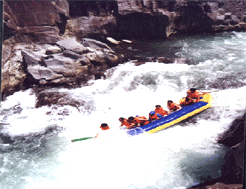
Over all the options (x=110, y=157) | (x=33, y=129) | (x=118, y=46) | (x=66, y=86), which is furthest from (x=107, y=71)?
(x=110, y=157)

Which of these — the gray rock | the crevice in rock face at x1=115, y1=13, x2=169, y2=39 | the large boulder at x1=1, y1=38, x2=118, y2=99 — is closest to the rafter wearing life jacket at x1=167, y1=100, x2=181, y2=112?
the large boulder at x1=1, y1=38, x2=118, y2=99

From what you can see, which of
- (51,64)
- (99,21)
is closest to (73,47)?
(51,64)

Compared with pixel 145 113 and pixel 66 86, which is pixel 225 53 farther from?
pixel 66 86

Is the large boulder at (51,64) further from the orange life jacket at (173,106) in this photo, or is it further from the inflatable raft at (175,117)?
the inflatable raft at (175,117)

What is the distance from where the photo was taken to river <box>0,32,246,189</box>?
12.8ft

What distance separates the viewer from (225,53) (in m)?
9.59

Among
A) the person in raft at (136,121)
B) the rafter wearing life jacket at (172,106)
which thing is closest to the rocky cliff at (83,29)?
the rafter wearing life jacket at (172,106)

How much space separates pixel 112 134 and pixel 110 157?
0.52 m

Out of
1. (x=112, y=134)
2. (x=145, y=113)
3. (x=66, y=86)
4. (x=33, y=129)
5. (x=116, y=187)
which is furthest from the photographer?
(x=66, y=86)

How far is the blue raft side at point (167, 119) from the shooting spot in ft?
15.4

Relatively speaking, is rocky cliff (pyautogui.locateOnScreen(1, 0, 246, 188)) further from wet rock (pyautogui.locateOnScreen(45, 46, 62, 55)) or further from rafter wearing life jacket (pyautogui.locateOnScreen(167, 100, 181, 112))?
rafter wearing life jacket (pyautogui.locateOnScreen(167, 100, 181, 112))

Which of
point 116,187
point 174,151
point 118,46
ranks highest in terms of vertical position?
point 118,46

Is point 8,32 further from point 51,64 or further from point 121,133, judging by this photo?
point 121,133

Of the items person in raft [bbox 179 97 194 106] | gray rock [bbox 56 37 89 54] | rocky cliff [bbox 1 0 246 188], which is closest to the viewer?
person in raft [bbox 179 97 194 106]
